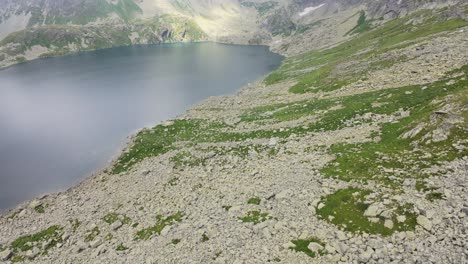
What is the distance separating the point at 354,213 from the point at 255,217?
8.52 meters

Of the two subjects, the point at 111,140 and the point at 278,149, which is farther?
the point at 111,140

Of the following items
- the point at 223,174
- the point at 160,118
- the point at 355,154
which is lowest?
the point at 160,118

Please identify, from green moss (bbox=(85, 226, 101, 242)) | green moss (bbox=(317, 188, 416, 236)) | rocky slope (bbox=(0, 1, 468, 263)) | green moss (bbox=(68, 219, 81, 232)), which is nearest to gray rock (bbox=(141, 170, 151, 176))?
rocky slope (bbox=(0, 1, 468, 263))

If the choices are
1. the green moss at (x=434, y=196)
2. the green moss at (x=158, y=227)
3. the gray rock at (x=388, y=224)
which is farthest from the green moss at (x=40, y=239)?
the green moss at (x=434, y=196)

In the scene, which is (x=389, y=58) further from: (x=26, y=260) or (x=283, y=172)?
(x=26, y=260)

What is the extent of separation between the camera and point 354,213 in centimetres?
2534

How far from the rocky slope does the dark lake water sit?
37.0 feet

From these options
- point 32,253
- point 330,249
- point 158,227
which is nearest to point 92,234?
point 32,253

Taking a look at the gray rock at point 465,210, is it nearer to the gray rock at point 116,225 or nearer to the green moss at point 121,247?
the green moss at point 121,247

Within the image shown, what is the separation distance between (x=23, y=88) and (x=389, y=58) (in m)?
171

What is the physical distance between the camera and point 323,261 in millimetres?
22000

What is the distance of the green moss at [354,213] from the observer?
22.9 metres

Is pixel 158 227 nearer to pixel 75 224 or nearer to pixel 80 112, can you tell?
pixel 75 224

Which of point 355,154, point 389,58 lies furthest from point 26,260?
point 389,58
